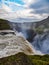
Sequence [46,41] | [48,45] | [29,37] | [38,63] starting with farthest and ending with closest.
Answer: [29,37] < [46,41] < [48,45] < [38,63]

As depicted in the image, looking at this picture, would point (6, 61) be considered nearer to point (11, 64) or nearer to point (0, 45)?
point (11, 64)

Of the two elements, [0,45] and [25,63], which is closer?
[25,63]

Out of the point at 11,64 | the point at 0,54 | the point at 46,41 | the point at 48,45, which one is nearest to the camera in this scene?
the point at 11,64

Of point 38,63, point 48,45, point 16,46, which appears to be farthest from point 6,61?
point 48,45

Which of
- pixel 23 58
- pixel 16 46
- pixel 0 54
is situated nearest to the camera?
pixel 23 58

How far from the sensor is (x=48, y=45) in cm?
10594

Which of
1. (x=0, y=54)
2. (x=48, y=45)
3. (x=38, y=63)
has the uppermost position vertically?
(x=38, y=63)

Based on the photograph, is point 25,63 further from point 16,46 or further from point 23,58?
point 16,46

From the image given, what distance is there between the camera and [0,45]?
5903 centimetres

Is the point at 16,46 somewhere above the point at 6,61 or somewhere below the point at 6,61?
below

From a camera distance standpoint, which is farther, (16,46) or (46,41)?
(46,41)

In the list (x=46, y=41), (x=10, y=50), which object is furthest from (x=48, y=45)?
(x=10, y=50)

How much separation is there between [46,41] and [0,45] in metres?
60.0

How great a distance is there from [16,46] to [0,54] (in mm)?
9172
